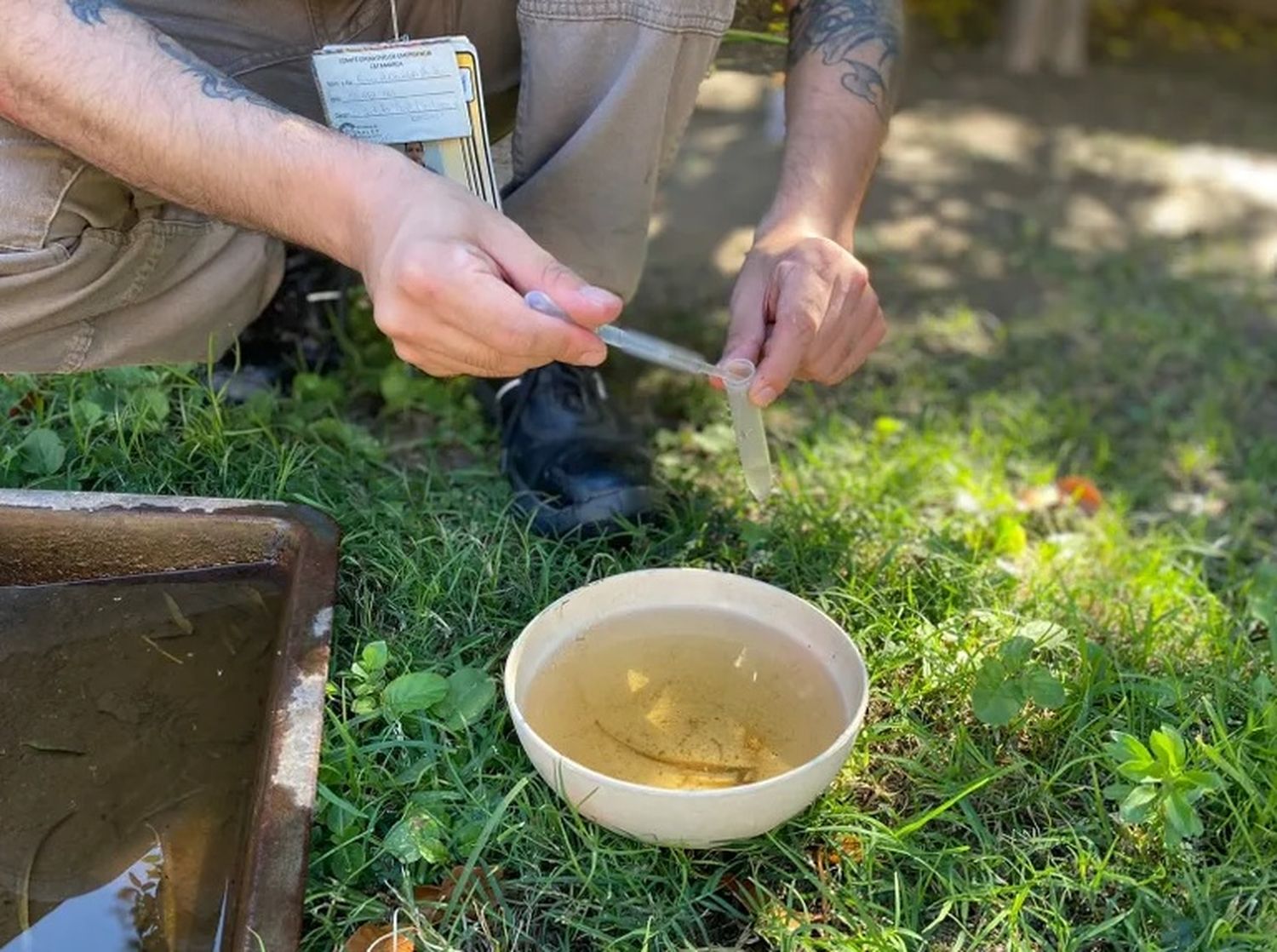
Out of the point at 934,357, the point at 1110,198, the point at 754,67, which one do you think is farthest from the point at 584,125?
the point at 1110,198

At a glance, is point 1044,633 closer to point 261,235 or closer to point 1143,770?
point 1143,770

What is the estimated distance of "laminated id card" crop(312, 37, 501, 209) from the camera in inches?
59.7

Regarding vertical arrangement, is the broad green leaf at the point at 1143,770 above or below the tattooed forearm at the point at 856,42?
below

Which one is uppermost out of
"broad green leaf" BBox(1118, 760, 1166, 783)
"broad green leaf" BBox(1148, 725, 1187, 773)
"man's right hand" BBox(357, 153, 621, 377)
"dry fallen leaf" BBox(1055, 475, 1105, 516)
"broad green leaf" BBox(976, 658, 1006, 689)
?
"man's right hand" BBox(357, 153, 621, 377)

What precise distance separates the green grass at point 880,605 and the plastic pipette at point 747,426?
175 millimetres

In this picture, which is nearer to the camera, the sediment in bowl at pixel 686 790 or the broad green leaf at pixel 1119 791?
the sediment in bowl at pixel 686 790

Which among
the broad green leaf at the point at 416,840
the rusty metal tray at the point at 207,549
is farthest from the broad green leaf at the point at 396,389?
the broad green leaf at the point at 416,840

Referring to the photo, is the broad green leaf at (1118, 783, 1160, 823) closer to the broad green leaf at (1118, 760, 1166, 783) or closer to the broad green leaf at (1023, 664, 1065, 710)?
the broad green leaf at (1118, 760, 1166, 783)

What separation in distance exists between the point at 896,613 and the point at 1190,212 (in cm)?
219

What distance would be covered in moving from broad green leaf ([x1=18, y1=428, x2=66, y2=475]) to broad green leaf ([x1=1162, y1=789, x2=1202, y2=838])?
1.35 metres

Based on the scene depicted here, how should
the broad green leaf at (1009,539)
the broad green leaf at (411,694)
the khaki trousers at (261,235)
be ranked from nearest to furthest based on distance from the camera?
the broad green leaf at (411,694), the khaki trousers at (261,235), the broad green leaf at (1009,539)

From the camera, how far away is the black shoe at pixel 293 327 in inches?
78.7

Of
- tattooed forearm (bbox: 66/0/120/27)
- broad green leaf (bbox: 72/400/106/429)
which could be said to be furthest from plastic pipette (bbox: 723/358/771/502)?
broad green leaf (bbox: 72/400/106/429)

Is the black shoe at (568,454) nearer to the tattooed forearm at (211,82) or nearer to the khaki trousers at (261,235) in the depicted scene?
the khaki trousers at (261,235)
